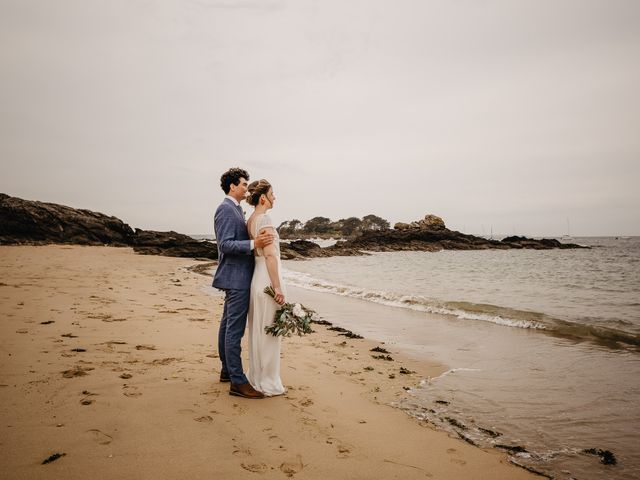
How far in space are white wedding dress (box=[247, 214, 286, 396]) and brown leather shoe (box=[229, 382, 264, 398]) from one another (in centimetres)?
11

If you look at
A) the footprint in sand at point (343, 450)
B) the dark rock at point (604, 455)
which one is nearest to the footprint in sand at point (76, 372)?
the footprint in sand at point (343, 450)

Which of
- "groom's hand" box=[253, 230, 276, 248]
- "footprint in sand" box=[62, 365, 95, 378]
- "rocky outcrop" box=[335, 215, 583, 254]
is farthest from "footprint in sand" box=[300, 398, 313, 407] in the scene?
"rocky outcrop" box=[335, 215, 583, 254]

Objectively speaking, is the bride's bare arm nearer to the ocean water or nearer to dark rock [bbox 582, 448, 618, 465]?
the ocean water

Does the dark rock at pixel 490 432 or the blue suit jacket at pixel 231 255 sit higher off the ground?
the blue suit jacket at pixel 231 255

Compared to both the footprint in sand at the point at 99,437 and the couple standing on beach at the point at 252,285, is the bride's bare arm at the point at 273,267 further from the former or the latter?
the footprint in sand at the point at 99,437

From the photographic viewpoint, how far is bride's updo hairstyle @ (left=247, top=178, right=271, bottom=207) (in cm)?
401

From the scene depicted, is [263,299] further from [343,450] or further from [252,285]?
[343,450]

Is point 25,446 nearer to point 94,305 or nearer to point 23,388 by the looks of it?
point 23,388

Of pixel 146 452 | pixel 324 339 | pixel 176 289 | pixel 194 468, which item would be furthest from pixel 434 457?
pixel 176 289

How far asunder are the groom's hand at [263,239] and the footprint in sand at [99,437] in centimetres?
209

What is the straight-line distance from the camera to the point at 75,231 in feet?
114

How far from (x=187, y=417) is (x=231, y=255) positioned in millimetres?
1668

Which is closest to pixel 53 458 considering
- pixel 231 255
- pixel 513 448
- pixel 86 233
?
pixel 231 255

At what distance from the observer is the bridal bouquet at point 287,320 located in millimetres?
3902
